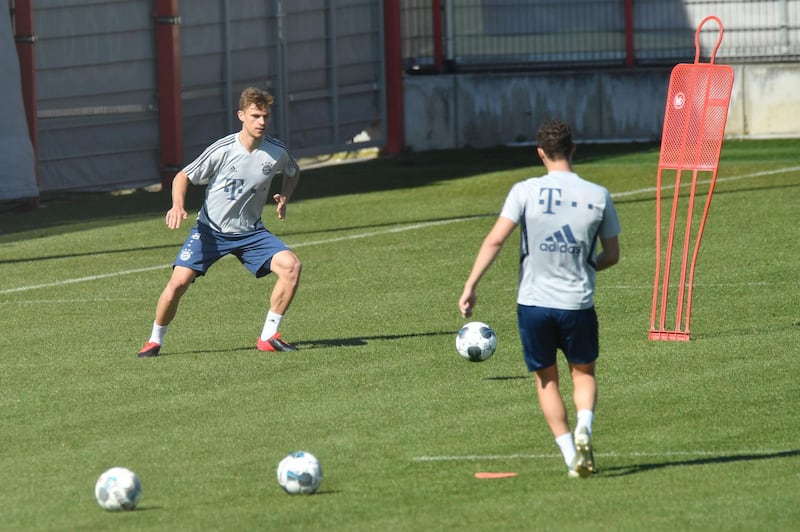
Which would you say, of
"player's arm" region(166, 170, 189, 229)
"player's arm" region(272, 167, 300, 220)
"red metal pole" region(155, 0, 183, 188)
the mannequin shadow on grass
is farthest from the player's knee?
"red metal pole" region(155, 0, 183, 188)

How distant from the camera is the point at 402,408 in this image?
991cm

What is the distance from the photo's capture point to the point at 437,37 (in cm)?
2889

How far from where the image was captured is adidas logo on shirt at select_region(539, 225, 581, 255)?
803cm

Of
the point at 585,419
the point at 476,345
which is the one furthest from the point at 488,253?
the point at 476,345

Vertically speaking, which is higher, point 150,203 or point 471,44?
point 471,44

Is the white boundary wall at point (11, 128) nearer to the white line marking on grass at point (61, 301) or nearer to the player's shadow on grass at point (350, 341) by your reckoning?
the white line marking on grass at point (61, 301)

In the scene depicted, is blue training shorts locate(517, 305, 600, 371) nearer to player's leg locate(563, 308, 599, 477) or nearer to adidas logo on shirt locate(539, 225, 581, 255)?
player's leg locate(563, 308, 599, 477)

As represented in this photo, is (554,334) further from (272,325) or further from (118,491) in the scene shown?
(272,325)

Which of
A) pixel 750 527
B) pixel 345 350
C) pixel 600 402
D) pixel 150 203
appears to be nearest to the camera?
pixel 750 527

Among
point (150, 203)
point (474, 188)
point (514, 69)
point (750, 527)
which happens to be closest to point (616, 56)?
point (514, 69)

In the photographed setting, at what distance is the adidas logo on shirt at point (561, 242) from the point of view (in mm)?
8031

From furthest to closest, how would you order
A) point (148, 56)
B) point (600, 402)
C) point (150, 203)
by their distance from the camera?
point (148, 56), point (150, 203), point (600, 402)

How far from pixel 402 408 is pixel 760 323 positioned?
379 centimetres

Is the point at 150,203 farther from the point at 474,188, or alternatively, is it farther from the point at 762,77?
the point at 762,77
